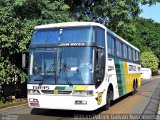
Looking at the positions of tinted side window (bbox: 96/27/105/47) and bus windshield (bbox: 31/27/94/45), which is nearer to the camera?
bus windshield (bbox: 31/27/94/45)

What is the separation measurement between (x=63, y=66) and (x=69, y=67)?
21cm

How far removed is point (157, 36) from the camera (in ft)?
291

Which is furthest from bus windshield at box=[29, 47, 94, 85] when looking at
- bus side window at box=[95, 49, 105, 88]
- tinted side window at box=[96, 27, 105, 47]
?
tinted side window at box=[96, 27, 105, 47]

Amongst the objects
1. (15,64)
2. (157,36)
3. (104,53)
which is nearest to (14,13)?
(15,64)

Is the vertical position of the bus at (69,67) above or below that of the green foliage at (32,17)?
below

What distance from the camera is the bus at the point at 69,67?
497 inches

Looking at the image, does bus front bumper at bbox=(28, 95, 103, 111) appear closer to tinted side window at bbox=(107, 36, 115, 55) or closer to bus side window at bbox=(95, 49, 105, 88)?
bus side window at bbox=(95, 49, 105, 88)

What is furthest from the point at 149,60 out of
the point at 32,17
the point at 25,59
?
the point at 25,59

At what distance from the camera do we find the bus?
12.6 metres

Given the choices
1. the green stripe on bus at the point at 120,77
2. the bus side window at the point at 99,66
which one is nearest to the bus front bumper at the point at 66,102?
the bus side window at the point at 99,66

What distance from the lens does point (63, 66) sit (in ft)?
42.4

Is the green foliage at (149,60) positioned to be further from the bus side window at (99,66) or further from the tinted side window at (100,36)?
the bus side window at (99,66)

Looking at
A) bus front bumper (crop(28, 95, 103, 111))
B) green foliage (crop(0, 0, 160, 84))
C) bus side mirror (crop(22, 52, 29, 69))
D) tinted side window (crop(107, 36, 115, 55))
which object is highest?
green foliage (crop(0, 0, 160, 84))

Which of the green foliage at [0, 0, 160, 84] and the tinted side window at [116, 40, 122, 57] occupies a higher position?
the green foliage at [0, 0, 160, 84]
